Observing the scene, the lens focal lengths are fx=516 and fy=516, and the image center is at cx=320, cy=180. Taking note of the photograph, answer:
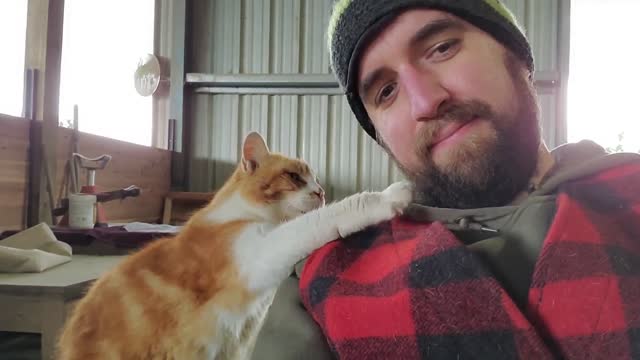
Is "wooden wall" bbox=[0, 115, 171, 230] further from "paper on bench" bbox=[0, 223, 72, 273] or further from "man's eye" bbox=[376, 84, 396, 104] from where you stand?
"man's eye" bbox=[376, 84, 396, 104]

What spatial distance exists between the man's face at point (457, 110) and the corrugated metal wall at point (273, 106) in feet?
8.64

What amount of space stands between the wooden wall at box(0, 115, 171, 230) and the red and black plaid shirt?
5.25 feet

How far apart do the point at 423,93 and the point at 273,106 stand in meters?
2.83

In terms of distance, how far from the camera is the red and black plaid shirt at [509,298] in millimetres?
459

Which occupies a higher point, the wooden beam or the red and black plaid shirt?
the wooden beam

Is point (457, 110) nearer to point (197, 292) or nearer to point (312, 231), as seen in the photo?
point (312, 231)

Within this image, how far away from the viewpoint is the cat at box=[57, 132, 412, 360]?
0.90 metres

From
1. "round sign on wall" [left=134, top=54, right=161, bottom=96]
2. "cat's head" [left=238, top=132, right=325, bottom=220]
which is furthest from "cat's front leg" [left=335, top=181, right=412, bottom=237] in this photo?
"round sign on wall" [left=134, top=54, right=161, bottom=96]

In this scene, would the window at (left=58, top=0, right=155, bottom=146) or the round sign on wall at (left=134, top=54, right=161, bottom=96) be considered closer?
the window at (left=58, top=0, right=155, bottom=146)

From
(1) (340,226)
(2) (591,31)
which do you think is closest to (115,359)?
(1) (340,226)

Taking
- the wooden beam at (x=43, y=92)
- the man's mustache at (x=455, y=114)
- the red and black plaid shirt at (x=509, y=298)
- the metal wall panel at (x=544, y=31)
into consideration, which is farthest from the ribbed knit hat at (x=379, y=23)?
the metal wall panel at (x=544, y=31)

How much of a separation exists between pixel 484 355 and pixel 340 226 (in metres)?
0.33

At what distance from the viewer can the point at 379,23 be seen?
718mm

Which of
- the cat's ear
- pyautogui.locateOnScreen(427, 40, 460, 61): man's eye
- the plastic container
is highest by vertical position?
pyautogui.locateOnScreen(427, 40, 460, 61): man's eye
